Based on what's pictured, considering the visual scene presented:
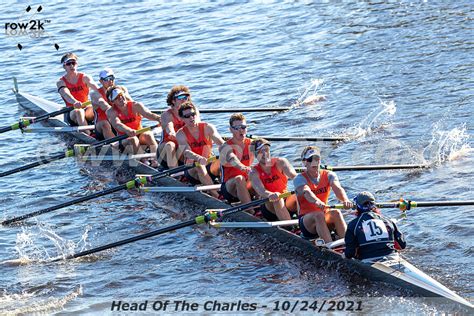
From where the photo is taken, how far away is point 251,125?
22859mm

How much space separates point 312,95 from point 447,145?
5.82 meters

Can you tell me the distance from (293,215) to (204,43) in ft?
53.4

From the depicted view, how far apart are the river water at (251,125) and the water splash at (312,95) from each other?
85 millimetres

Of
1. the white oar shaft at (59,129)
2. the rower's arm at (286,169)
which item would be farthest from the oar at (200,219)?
the white oar shaft at (59,129)

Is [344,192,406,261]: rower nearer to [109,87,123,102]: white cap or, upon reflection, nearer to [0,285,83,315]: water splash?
[0,285,83,315]: water splash

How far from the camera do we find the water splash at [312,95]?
78.4 ft

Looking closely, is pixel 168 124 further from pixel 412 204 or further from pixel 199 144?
pixel 412 204

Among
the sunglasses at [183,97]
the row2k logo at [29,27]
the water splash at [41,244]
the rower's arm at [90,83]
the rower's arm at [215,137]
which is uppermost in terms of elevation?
the row2k logo at [29,27]

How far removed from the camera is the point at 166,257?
16.1m

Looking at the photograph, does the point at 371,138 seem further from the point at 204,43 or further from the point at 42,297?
the point at 204,43

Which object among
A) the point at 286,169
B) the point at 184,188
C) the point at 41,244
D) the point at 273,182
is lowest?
the point at 41,244

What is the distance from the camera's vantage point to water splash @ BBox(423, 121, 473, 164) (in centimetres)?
1859

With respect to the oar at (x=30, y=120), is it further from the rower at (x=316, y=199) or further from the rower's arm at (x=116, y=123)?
the rower at (x=316, y=199)

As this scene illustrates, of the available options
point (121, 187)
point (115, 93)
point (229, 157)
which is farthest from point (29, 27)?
point (229, 157)
